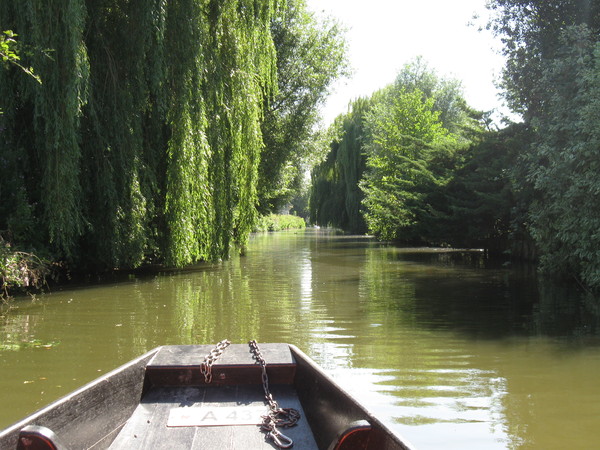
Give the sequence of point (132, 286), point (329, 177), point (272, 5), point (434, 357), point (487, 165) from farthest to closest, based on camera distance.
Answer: point (329, 177)
point (487, 165)
point (272, 5)
point (132, 286)
point (434, 357)

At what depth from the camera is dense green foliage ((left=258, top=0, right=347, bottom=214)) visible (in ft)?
74.0

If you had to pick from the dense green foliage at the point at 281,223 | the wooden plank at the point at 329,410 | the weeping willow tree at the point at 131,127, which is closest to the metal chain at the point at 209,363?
the wooden plank at the point at 329,410

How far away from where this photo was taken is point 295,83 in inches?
917

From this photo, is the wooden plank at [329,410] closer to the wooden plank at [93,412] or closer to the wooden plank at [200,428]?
the wooden plank at [200,428]

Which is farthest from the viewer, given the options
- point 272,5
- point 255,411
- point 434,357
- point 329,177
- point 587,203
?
point 329,177

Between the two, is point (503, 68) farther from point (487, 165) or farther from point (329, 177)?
point (329, 177)

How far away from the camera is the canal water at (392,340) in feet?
13.6

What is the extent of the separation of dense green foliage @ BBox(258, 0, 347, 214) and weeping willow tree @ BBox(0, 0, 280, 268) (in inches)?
318

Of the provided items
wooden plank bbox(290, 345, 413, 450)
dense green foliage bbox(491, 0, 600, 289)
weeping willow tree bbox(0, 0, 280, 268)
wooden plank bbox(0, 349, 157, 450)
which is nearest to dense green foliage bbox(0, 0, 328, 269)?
weeping willow tree bbox(0, 0, 280, 268)

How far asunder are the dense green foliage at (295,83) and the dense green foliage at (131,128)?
8.09m

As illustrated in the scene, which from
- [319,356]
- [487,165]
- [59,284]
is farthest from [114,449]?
[487,165]

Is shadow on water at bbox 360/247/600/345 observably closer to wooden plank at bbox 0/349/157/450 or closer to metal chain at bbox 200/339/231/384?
metal chain at bbox 200/339/231/384

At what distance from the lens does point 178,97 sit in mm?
11672

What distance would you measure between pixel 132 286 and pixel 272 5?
7522 mm
